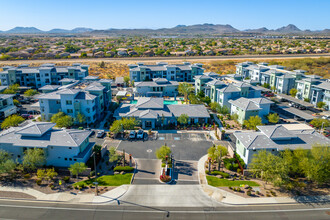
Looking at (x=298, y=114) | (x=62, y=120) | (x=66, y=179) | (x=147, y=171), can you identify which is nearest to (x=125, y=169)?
(x=147, y=171)

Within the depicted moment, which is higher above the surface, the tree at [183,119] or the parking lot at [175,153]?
the tree at [183,119]

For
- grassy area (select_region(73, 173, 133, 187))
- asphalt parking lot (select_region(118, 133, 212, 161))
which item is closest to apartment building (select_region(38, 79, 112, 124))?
asphalt parking lot (select_region(118, 133, 212, 161))

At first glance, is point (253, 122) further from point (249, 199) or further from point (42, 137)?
point (42, 137)

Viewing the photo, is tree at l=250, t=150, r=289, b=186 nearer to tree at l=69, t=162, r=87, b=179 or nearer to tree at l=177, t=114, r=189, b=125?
tree at l=177, t=114, r=189, b=125

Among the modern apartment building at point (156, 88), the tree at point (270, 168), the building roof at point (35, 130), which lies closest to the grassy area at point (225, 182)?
the tree at point (270, 168)

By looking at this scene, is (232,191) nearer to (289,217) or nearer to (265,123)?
(289,217)

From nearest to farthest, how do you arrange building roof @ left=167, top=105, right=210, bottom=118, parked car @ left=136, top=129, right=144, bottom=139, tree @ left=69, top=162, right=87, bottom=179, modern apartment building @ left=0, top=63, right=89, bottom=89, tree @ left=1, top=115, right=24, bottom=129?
tree @ left=69, top=162, right=87, bottom=179 → parked car @ left=136, top=129, right=144, bottom=139 → tree @ left=1, top=115, right=24, bottom=129 → building roof @ left=167, top=105, right=210, bottom=118 → modern apartment building @ left=0, top=63, right=89, bottom=89

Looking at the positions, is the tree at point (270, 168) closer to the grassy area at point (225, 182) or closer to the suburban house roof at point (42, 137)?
the grassy area at point (225, 182)
